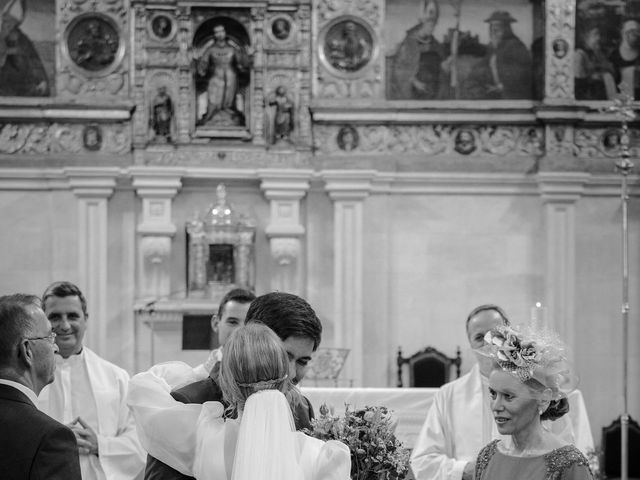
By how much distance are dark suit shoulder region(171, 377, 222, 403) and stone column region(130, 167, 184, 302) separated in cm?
915

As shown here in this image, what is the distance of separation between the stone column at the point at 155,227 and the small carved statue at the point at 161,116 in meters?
0.49

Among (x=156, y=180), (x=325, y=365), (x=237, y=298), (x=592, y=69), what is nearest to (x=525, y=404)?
(x=237, y=298)

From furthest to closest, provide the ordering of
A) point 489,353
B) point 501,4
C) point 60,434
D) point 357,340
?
point 501,4 < point 357,340 < point 489,353 < point 60,434

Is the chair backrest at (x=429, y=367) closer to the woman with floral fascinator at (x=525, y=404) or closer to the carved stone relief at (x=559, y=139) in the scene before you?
the carved stone relief at (x=559, y=139)

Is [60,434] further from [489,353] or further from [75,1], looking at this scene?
[75,1]

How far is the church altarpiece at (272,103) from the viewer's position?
43.5 feet

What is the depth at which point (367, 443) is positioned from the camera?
12.9 ft

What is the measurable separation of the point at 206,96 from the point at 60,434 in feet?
34.0

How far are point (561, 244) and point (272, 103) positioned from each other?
392cm

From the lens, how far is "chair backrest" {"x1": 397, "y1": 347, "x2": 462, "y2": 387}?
1295cm

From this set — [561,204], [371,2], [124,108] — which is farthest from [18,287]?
[561,204]

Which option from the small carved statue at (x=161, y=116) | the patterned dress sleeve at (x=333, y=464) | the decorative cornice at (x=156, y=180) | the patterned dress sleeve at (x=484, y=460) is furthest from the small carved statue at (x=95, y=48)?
the patterned dress sleeve at (x=333, y=464)

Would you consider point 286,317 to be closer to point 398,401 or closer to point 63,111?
point 398,401

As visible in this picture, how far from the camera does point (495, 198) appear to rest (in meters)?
13.5
